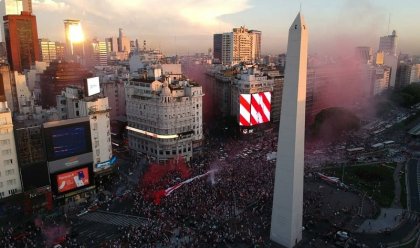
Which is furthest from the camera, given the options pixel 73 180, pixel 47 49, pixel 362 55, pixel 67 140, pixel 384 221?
pixel 47 49

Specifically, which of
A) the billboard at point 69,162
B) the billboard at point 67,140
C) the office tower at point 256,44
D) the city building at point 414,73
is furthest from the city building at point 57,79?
the city building at point 414,73

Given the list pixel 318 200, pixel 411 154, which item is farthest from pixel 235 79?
pixel 318 200

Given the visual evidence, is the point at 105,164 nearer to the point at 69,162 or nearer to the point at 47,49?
the point at 69,162

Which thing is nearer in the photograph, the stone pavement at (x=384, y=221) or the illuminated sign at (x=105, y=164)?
the stone pavement at (x=384, y=221)

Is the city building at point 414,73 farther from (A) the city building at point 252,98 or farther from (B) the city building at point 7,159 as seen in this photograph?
Answer: (B) the city building at point 7,159

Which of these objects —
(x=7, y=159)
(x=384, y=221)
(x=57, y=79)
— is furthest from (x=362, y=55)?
(x=7, y=159)

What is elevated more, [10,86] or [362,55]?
[362,55]
